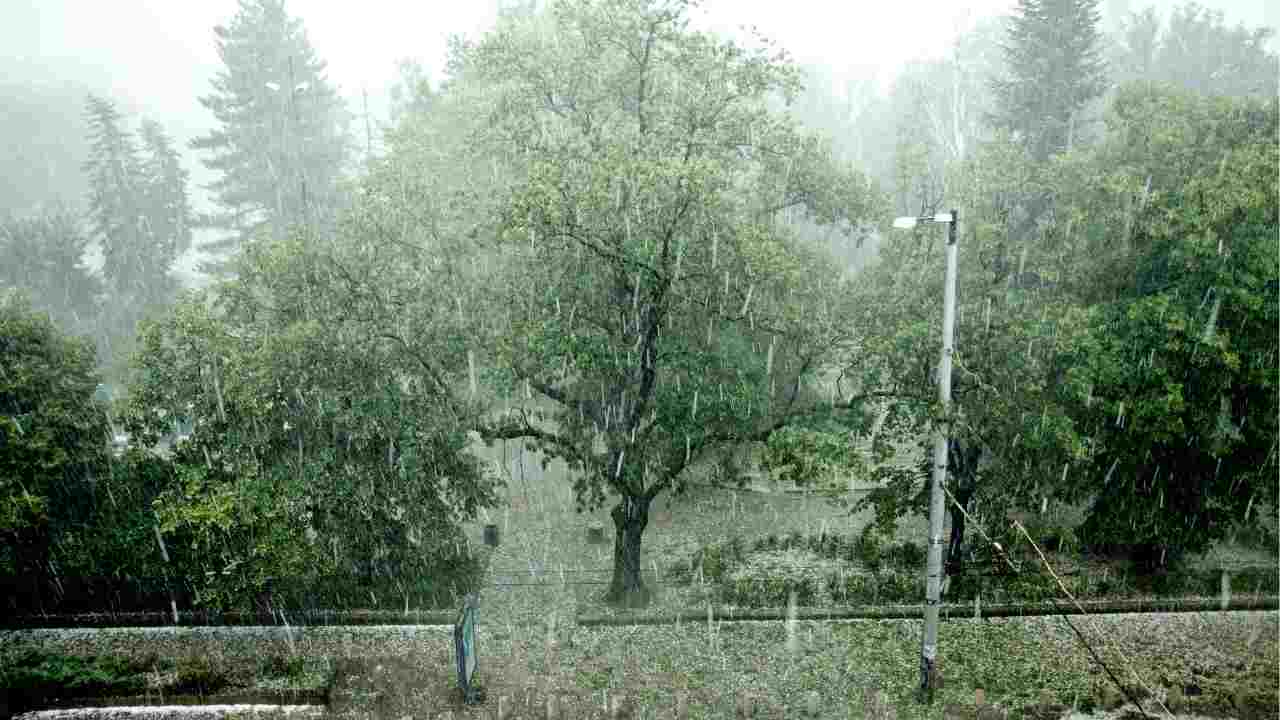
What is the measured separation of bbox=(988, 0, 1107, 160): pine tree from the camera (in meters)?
34.2

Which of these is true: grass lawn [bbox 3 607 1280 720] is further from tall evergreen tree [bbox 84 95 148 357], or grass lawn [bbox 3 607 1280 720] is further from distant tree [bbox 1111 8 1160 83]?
distant tree [bbox 1111 8 1160 83]

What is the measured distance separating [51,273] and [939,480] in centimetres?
4348

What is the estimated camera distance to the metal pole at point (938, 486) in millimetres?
13156

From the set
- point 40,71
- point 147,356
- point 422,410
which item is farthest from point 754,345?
point 40,71

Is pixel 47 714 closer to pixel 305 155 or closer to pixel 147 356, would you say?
pixel 147 356

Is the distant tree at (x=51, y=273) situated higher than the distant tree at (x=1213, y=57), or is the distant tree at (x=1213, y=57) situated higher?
the distant tree at (x=1213, y=57)

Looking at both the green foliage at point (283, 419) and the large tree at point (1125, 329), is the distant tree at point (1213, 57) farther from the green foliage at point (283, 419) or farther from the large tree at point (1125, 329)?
the green foliage at point (283, 419)

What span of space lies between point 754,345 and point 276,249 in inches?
392

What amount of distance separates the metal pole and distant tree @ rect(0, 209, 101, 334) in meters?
42.3

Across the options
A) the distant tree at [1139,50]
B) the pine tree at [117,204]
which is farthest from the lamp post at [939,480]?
the distant tree at [1139,50]

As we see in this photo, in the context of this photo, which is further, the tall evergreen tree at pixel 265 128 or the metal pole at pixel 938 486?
the tall evergreen tree at pixel 265 128

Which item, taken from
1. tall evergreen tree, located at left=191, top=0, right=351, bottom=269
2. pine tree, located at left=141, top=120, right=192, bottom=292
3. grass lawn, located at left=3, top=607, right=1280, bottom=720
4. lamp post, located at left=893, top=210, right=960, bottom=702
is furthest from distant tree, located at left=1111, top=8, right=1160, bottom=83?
pine tree, located at left=141, top=120, right=192, bottom=292

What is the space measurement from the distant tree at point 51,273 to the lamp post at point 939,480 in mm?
42285

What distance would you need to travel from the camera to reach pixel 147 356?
1566 centimetres
